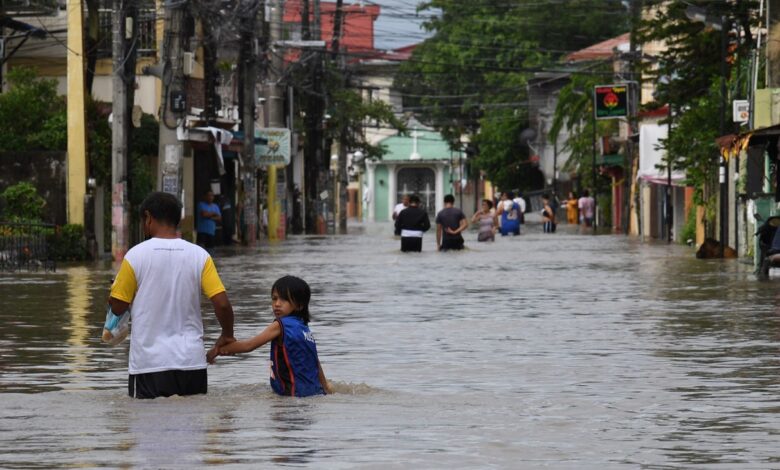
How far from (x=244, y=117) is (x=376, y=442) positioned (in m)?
49.8

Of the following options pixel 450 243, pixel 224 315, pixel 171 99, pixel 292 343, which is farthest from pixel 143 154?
pixel 224 315

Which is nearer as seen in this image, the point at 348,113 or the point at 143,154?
the point at 143,154

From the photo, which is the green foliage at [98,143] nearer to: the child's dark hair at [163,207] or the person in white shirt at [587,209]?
the child's dark hair at [163,207]

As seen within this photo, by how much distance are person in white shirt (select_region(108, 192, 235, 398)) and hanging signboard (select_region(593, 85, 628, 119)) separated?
65134 millimetres

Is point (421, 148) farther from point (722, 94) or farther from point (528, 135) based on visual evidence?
point (722, 94)

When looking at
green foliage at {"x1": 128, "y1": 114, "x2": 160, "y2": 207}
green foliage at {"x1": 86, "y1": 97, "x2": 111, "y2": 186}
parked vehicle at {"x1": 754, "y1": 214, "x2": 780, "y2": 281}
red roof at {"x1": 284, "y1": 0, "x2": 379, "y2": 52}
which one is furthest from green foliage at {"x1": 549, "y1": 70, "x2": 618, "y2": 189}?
parked vehicle at {"x1": 754, "y1": 214, "x2": 780, "y2": 281}

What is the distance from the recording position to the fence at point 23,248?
36.2 m

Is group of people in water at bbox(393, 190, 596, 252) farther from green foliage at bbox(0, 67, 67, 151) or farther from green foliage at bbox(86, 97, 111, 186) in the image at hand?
green foliage at bbox(0, 67, 67, 151)

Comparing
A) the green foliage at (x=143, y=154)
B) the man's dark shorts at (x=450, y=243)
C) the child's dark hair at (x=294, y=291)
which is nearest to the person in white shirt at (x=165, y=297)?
the child's dark hair at (x=294, y=291)

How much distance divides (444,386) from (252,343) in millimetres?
2391

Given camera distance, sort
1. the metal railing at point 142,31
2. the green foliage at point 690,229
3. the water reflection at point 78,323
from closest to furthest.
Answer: the water reflection at point 78,323, the metal railing at point 142,31, the green foliage at point 690,229

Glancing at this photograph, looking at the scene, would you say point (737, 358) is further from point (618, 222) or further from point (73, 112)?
point (618, 222)

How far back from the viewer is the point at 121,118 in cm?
3925

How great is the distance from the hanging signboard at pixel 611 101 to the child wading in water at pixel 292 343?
64.4 meters
